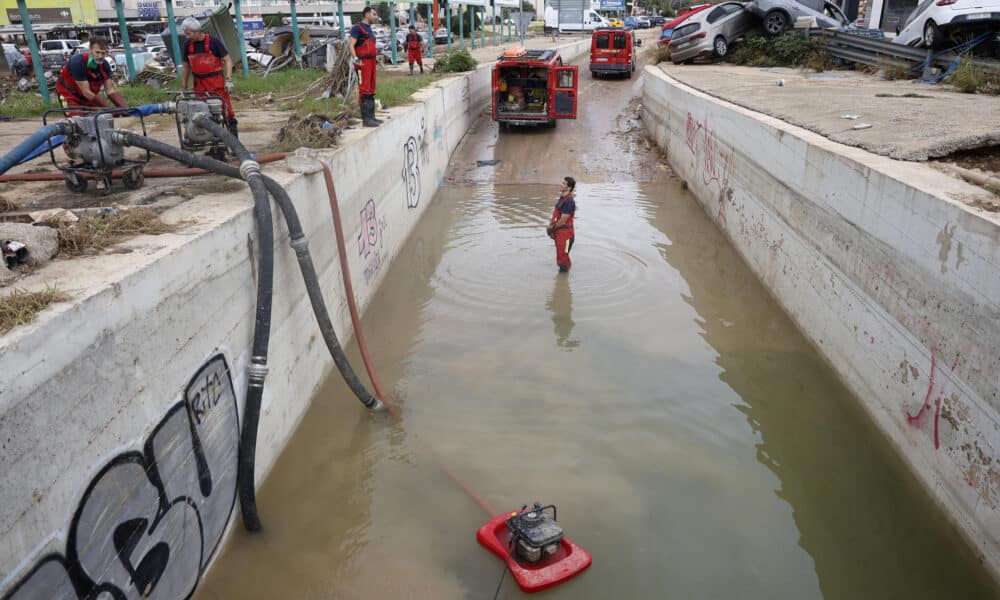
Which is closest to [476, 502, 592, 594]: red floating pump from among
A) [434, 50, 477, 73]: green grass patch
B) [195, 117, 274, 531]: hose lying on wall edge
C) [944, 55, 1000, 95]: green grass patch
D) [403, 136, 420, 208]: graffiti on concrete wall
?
[195, 117, 274, 531]: hose lying on wall edge

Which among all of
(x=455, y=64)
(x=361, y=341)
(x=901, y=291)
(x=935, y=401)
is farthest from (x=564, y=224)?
(x=455, y=64)

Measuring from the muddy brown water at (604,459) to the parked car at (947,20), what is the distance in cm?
878

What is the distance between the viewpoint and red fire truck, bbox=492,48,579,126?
22.2m

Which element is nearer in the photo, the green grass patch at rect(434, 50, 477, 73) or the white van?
the green grass patch at rect(434, 50, 477, 73)

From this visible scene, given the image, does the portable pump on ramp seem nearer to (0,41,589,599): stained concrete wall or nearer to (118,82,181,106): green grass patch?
(0,41,589,599): stained concrete wall

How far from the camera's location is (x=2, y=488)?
3.16 meters

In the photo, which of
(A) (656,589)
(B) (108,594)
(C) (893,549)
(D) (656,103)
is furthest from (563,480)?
(D) (656,103)

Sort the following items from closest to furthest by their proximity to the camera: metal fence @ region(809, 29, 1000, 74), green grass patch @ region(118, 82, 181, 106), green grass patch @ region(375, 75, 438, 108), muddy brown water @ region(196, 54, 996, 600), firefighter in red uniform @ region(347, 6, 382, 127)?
muddy brown water @ region(196, 54, 996, 600), firefighter in red uniform @ region(347, 6, 382, 127), green grass patch @ region(118, 82, 181, 106), green grass patch @ region(375, 75, 438, 108), metal fence @ region(809, 29, 1000, 74)

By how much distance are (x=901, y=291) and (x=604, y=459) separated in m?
3.27

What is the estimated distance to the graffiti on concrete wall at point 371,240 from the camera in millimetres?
9805

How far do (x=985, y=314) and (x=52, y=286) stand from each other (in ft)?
21.2

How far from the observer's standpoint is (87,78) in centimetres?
1017

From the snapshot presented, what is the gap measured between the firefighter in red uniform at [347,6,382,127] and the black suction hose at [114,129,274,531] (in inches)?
234

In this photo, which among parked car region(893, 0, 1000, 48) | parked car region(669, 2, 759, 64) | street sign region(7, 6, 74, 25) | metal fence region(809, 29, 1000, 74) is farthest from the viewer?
street sign region(7, 6, 74, 25)
